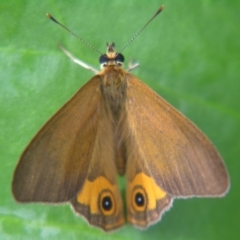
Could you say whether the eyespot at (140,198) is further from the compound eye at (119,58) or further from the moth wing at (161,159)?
the compound eye at (119,58)

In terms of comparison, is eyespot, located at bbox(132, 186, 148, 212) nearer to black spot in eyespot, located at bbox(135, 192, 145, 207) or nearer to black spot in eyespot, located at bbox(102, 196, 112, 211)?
black spot in eyespot, located at bbox(135, 192, 145, 207)

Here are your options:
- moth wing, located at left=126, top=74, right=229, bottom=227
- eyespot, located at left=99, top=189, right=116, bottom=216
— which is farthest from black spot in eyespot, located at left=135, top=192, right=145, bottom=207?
eyespot, located at left=99, top=189, right=116, bottom=216

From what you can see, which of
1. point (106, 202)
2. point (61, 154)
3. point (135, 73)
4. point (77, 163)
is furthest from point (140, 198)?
point (135, 73)

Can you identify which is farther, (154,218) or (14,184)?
(154,218)

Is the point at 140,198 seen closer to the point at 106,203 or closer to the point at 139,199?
the point at 139,199

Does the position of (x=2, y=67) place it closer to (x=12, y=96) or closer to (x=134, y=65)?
(x=12, y=96)

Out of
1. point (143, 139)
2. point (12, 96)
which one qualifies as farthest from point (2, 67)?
point (143, 139)

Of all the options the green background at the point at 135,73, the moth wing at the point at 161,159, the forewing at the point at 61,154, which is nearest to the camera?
the forewing at the point at 61,154

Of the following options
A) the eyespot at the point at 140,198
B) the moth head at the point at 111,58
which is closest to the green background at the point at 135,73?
the moth head at the point at 111,58
